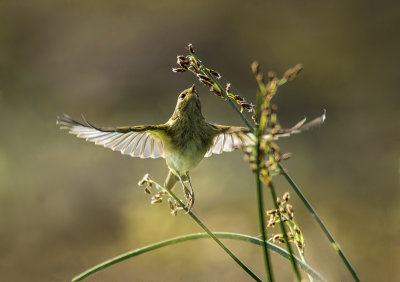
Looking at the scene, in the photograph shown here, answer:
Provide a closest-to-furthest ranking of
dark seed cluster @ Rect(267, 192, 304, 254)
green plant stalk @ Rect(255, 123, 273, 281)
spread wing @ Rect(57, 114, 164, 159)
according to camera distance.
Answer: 1. green plant stalk @ Rect(255, 123, 273, 281)
2. dark seed cluster @ Rect(267, 192, 304, 254)
3. spread wing @ Rect(57, 114, 164, 159)

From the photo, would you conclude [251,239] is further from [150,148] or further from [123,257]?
[150,148]

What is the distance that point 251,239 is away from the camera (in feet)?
1.66

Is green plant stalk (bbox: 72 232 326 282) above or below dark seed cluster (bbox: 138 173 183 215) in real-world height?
below

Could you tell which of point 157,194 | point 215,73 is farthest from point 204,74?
point 157,194

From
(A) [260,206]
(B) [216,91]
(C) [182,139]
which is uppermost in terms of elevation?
(C) [182,139]

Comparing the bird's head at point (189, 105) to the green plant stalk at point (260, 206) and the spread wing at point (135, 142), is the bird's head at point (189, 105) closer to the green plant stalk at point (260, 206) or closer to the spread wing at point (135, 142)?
the spread wing at point (135, 142)

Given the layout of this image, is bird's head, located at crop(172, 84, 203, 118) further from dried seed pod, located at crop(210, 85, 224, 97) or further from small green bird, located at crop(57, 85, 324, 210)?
dried seed pod, located at crop(210, 85, 224, 97)

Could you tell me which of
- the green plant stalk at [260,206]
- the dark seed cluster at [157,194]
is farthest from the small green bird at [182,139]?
the green plant stalk at [260,206]

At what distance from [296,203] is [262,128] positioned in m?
1.92

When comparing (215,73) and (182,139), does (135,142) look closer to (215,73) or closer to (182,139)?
(182,139)

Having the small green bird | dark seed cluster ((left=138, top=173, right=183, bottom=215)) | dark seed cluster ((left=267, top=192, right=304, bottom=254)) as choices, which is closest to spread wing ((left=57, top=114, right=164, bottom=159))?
the small green bird

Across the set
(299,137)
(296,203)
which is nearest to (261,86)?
(296,203)

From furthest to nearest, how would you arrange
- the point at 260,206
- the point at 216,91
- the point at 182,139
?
the point at 182,139 → the point at 216,91 → the point at 260,206

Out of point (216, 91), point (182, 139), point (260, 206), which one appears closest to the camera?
point (260, 206)
